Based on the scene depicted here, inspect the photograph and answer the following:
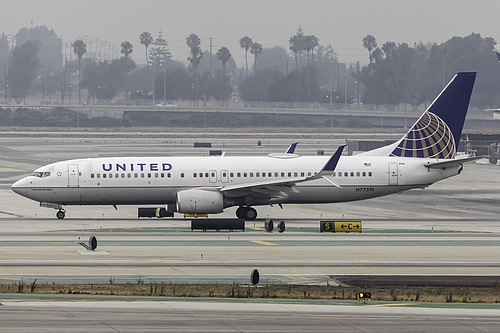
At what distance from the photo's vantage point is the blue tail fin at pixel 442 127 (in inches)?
2397

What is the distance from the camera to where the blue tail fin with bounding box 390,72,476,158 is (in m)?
60.9

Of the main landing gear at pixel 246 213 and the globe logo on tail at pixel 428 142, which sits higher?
the globe logo on tail at pixel 428 142

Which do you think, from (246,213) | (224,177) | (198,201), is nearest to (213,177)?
(224,177)

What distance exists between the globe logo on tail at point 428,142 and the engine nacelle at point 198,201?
13003 millimetres

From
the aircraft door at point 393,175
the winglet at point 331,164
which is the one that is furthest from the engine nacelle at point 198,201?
the aircraft door at point 393,175

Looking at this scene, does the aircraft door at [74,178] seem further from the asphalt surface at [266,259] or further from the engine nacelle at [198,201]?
the engine nacelle at [198,201]

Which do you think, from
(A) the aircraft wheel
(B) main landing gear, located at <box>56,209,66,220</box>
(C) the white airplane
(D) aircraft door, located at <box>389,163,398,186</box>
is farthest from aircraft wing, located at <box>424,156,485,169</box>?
(B) main landing gear, located at <box>56,209,66,220</box>

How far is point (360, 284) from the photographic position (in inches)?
1449

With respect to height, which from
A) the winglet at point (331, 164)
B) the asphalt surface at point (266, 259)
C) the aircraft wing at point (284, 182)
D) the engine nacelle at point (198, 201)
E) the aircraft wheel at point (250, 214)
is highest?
the winglet at point (331, 164)

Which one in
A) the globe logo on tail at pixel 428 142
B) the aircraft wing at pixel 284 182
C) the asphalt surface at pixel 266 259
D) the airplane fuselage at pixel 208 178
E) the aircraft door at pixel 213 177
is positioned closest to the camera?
the asphalt surface at pixel 266 259

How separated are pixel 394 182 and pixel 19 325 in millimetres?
36500

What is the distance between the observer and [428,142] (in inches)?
2398

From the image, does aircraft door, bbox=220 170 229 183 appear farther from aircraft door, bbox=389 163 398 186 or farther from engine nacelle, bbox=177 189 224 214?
aircraft door, bbox=389 163 398 186

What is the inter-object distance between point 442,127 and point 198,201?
1768 cm
